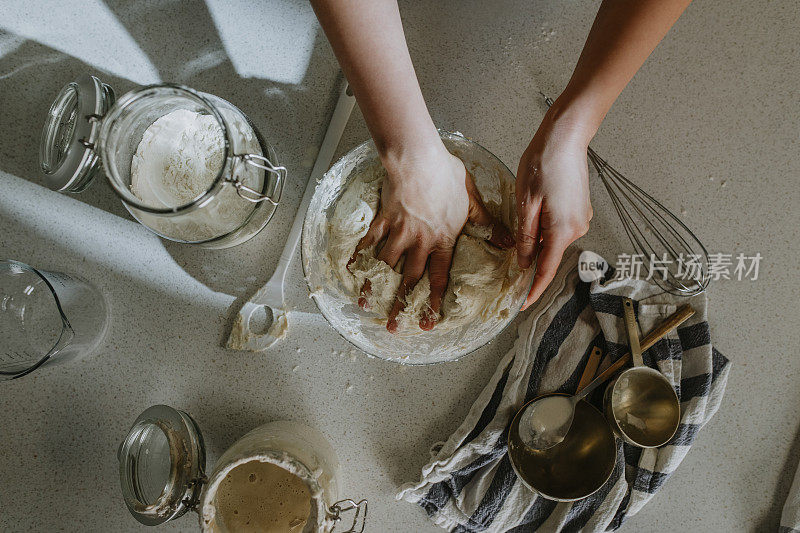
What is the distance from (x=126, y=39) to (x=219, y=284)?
444mm

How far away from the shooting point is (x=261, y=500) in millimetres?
717

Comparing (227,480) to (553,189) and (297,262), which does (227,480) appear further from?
(553,189)

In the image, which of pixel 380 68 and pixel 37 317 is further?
pixel 37 317

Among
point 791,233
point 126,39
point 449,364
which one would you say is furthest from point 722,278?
point 126,39

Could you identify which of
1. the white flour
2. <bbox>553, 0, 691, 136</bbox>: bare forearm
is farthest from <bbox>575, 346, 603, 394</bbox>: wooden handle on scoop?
the white flour

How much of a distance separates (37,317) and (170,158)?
346 mm

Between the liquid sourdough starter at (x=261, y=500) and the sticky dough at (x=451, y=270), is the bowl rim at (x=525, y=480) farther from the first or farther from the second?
the liquid sourdough starter at (x=261, y=500)

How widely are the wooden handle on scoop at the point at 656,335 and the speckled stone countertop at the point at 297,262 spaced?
11 cm

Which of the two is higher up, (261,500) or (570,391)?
(570,391)

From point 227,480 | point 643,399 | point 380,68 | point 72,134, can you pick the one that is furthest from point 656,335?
point 72,134

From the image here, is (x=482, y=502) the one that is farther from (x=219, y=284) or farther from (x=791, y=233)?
(x=791, y=233)

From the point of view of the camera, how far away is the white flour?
2.30ft

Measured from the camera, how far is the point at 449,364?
0.82m

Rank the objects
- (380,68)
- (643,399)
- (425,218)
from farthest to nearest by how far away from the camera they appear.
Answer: (643,399), (425,218), (380,68)
